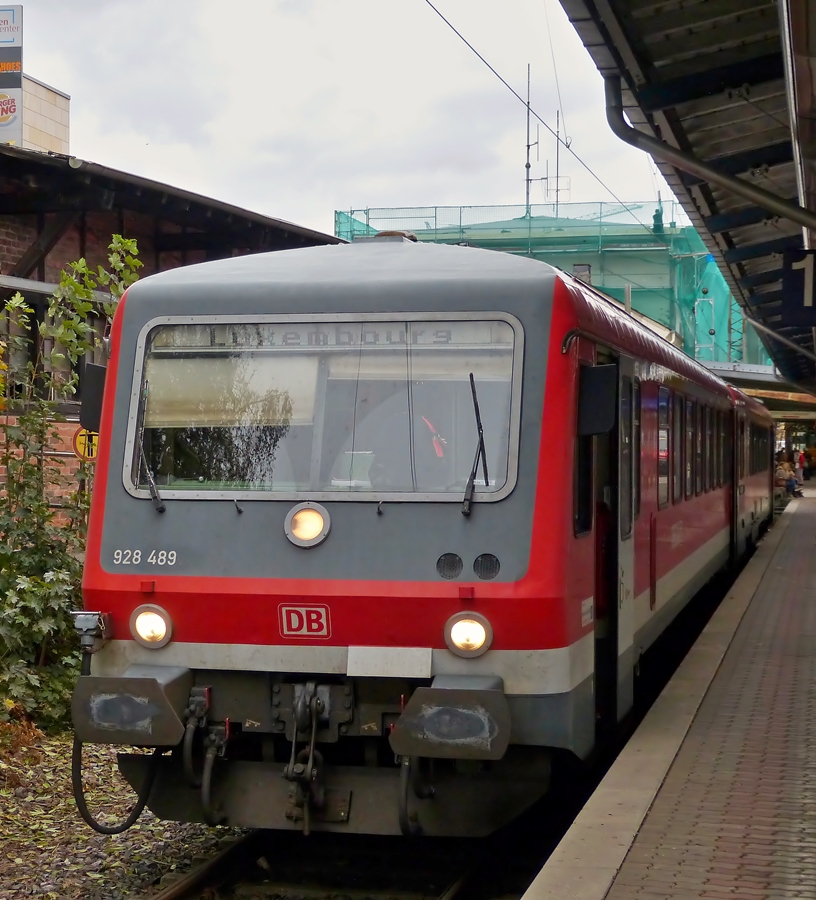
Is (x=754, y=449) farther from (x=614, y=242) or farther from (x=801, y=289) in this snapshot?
(x=614, y=242)

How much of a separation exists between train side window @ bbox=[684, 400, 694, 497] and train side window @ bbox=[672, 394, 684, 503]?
39 centimetres

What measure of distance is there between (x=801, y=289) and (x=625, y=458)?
3524 millimetres

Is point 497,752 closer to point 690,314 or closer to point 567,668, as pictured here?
point 567,668

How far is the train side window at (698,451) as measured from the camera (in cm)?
1158

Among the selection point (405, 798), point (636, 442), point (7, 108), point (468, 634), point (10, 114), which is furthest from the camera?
point (7, 108)

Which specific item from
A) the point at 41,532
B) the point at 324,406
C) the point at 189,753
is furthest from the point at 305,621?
the point at 41,532

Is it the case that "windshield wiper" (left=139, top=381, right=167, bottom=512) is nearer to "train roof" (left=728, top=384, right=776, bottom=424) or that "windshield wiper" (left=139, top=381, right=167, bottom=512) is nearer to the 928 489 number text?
the 928 489 number text

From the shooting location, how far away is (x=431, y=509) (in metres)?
5.72

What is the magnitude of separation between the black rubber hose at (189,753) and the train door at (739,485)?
11.8 meters

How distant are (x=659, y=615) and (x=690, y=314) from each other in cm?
3468

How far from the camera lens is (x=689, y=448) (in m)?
11.0

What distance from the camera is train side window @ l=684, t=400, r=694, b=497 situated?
10.8 meters

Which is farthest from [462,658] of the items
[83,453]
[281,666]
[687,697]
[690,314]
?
[690,314]

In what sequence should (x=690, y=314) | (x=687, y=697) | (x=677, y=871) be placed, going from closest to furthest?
(x=677, y=871) → (x=687, y=697) → (x=690, y=314)
